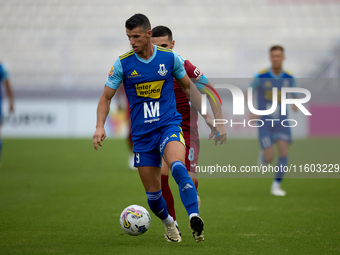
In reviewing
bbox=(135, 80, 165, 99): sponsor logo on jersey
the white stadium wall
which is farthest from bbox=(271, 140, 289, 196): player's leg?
the white stadium wall

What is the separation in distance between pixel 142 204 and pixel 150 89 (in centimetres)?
313

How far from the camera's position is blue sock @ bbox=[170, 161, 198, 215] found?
432 centimetres

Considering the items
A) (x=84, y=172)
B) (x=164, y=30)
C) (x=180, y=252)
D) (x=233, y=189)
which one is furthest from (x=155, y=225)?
(x=84, y=172)

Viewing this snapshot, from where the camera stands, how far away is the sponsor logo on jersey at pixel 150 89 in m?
4.75

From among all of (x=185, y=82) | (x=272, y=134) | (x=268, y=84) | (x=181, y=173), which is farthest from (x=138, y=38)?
(x=272, y=134)

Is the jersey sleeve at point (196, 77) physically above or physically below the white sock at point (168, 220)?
above

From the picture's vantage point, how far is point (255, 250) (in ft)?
14.6

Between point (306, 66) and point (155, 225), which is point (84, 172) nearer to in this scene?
point (155, 225)

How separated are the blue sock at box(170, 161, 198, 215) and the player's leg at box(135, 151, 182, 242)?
42 centimetres

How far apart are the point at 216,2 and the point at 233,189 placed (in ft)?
79.3

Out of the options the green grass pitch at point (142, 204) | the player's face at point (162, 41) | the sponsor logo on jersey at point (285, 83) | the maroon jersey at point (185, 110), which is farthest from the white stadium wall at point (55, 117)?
the player's face at point (162, 41)

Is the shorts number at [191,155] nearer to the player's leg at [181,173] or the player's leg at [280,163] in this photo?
the player's leg at [181,173]

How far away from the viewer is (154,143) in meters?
4.74

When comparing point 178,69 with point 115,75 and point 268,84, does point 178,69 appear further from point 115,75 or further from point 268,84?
point 268,84
